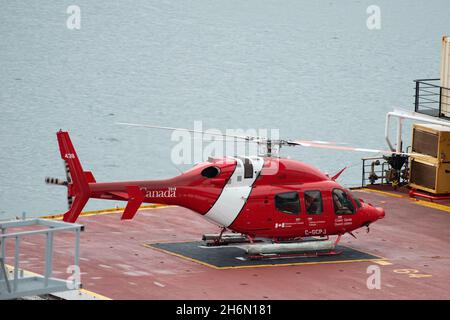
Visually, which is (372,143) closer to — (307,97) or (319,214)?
(307,97)

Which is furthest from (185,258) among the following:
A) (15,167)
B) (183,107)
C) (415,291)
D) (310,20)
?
(310,20)

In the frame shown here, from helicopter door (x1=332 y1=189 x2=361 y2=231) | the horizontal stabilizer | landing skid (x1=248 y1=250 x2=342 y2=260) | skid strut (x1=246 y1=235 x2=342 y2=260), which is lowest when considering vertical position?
landing skid (x1=248 y1=250 x2=342 y2=260)

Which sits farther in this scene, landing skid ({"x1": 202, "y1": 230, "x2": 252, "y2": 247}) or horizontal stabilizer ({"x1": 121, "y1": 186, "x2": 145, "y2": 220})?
landing skid ({"x1": 202, "y1": 230, "x2": 252, "y2": 247})

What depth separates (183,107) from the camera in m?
82.4

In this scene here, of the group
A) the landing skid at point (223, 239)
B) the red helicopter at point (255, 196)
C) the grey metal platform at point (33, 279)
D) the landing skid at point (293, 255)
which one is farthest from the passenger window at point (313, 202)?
the grey metal platform at point (33, 279)

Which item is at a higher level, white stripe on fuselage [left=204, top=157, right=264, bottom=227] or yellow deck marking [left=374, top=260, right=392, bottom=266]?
white stripe on fuselage [left=204, top=157, right=264, bottom=227]

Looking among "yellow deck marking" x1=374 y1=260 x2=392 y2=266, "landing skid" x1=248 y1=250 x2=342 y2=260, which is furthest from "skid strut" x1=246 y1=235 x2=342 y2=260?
"yellow deck marking" x1=374 y1=260 x2=392 y2=266

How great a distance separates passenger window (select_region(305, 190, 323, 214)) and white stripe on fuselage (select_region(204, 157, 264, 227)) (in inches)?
71.3

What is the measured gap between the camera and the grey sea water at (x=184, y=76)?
6719 cm

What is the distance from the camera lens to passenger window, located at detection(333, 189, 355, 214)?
38562 mm

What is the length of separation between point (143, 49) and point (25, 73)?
44.0 ft

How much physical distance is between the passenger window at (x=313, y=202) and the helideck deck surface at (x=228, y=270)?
1.67 m

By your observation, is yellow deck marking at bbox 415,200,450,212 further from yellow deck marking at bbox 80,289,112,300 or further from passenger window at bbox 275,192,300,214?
yellow deck marking at bbox 80,289,112,300

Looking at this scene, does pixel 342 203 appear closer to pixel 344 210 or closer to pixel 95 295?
pixel 344 210
